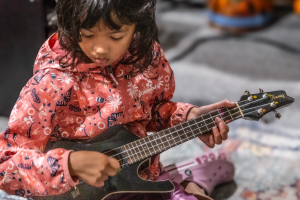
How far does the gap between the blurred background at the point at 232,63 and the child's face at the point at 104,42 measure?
1.06 feet

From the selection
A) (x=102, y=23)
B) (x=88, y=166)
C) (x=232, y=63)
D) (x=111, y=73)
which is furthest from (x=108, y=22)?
(x=232, y=63)

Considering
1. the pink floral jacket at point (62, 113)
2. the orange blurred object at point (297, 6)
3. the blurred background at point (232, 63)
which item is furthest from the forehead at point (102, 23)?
the orange blurred object at point (297, 6)

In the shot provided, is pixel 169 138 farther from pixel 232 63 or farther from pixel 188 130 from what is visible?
pixel 232 63

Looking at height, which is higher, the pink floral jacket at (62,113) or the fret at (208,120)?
the pink floral jacket at (62,113)

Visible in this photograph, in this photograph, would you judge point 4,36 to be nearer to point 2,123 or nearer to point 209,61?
point 2,123

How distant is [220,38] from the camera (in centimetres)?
186

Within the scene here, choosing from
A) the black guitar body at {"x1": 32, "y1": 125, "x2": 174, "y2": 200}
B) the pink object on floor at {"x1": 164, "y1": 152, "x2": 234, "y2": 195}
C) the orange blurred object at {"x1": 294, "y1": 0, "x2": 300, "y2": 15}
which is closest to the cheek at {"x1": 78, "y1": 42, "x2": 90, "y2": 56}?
the black guitar body at {"x1": 32, "y1": 125, "x2": 174, "y2": 200}

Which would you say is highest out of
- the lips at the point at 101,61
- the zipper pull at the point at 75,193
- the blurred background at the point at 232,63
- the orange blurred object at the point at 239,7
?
the lips at the point at 101,61

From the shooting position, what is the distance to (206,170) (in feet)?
3.05

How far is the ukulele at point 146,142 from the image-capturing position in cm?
66

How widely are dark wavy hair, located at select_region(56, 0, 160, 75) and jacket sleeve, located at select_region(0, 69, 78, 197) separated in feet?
0.20

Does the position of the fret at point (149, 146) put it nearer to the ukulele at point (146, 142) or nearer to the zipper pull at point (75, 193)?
the ukulele at point (146, 142)

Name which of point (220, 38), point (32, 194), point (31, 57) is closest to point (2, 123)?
point (31, 57)

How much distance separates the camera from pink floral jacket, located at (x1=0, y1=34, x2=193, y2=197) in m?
0.60
